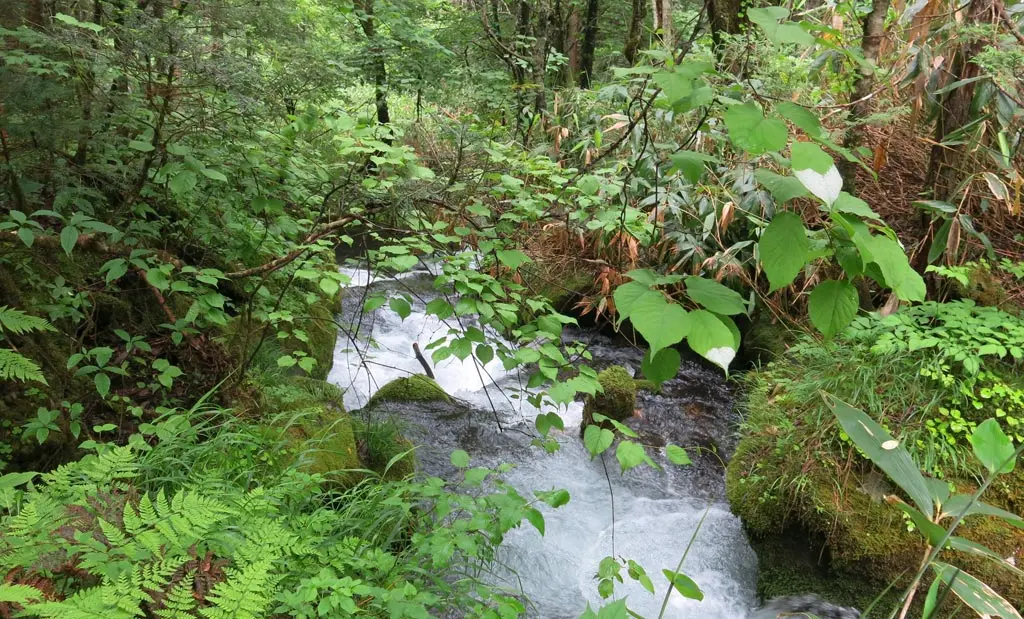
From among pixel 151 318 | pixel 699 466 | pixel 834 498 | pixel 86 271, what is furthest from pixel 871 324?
pixel 86 271

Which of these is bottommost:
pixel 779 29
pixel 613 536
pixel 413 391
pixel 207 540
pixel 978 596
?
pixel 613 536

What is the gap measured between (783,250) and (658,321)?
0.23 m

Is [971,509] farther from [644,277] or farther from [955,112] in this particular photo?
[955,112]

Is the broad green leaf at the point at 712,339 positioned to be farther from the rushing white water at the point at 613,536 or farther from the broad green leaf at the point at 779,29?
the rushing white water at the point at 613,536

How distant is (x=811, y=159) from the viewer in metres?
0.90

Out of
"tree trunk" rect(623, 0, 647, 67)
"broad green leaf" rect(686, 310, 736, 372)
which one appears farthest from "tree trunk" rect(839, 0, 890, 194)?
"tree trunk" rect(623, 0, 647, 67)

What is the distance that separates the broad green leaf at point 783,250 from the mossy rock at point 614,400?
3.58 meters

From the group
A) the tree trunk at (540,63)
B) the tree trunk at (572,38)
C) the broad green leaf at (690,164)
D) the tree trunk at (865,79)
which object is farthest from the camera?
the tree trunk at (572,38)

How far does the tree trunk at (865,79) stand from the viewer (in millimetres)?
2914

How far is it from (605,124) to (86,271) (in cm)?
485

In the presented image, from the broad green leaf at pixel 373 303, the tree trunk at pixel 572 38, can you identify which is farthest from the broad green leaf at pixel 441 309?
the tree trunk at pixel 572 38

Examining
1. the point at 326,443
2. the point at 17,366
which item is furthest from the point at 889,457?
the point at 326,443

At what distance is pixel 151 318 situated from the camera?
309cm

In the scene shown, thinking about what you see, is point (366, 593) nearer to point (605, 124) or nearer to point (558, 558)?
point (558, 558)
